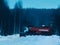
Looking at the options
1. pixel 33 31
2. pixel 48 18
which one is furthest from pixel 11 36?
pixel 48 18

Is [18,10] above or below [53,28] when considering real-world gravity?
above

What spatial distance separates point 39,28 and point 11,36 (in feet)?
0.71

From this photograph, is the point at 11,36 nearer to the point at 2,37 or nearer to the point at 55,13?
the point at 2,37

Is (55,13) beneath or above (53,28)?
above

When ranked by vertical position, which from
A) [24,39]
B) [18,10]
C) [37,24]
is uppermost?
[18,10]

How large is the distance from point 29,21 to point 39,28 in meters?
0.12

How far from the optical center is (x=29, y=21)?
0.93 m

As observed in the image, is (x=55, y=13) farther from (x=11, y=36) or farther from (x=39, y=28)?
(x=11, y=36)

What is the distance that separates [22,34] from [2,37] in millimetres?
152

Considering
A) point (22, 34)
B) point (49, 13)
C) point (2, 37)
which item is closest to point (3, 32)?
point (2, 37)

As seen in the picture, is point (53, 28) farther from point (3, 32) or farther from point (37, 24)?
point (3, 32)

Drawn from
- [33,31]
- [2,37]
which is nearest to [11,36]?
[2,37]

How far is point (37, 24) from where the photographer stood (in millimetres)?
880

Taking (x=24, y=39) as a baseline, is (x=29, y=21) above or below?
above
